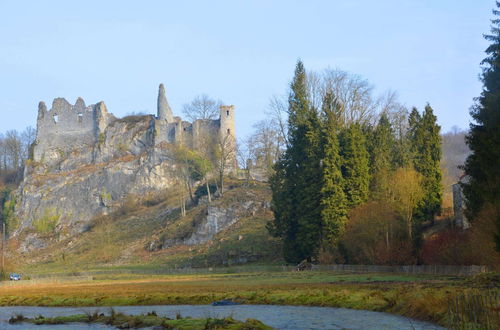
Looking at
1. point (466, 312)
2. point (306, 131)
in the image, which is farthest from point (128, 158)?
point (466, 312)

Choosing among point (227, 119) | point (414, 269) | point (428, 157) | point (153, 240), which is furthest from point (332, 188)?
point (227, 119)

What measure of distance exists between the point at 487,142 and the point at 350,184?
90.3 ft

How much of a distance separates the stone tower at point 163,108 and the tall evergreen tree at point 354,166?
53.8 metres

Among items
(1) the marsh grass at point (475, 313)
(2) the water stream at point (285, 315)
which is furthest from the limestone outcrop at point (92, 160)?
(1) the marsh grass at point (475, 313)

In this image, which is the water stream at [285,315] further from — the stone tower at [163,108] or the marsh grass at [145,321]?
the stone tower at [163,108]

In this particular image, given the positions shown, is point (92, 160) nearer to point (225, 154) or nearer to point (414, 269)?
point (225, 154)

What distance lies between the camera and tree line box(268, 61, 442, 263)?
55.0m

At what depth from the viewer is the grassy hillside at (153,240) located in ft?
244

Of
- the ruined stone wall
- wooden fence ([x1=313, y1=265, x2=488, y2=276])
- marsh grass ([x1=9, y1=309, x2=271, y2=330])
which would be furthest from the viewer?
the ruined stone wall

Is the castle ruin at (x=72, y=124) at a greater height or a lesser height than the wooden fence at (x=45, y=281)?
greater

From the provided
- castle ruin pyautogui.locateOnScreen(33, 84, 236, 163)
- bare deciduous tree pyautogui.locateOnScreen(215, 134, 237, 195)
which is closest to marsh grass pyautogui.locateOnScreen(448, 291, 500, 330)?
bare deciduous tree pyautogui.locateOnScreen(215, 134, 237, 195)

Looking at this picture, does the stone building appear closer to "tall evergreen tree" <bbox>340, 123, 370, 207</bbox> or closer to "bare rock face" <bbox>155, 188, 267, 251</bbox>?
"bare rock face" <bbox>155, 188, 267, 251</bbox>

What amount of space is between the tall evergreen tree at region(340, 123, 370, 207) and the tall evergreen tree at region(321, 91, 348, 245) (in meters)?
0.74

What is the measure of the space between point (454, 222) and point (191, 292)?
27.8 meters
